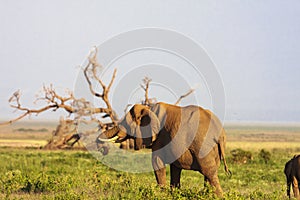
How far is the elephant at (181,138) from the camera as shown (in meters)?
11.2

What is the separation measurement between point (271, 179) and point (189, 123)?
Answer: 31.5 ft

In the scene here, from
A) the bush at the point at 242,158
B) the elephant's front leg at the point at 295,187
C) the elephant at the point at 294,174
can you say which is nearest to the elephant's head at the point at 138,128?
the elephant at the point at 294,174

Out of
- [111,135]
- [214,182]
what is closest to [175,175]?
[214,182]

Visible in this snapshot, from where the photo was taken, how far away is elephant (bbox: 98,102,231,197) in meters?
11.2

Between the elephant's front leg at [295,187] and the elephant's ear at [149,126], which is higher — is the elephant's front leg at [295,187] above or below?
below

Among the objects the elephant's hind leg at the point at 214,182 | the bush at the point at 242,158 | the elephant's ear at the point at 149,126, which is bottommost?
the bush at the point at 242,158

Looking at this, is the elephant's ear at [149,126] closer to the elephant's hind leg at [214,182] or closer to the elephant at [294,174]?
the elephant's hind leg at [214,182]

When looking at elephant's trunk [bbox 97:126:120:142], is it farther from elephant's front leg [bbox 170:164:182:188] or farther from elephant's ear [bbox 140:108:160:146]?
elephant's front leg [bbox 170:164:182:188]

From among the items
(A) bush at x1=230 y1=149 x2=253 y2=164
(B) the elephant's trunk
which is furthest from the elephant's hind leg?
(A) bush at x1=230 y1=149 x2=253 y2=164

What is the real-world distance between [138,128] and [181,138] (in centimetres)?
104

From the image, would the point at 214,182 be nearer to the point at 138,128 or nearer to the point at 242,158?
the point at 138,128

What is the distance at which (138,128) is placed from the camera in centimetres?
1188

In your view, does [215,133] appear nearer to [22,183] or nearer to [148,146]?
[148,146]

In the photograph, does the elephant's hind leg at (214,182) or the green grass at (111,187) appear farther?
the elephant's hind leg at (214,182)
